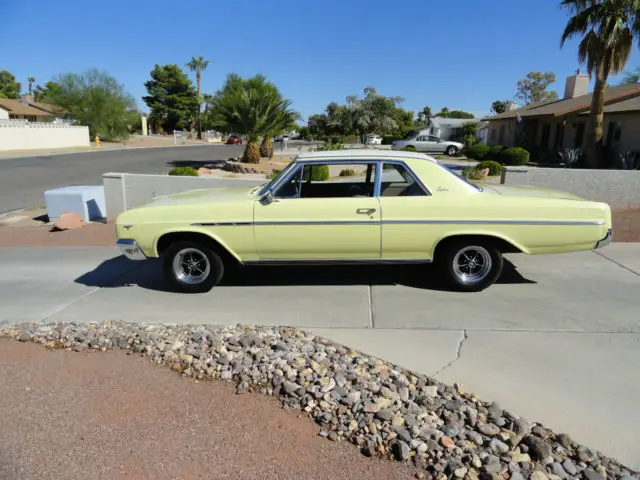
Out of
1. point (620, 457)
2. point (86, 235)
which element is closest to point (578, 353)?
point (620, 457)

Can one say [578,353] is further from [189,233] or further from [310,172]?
[189,233]

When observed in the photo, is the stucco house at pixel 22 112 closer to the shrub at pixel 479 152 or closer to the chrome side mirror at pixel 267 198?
the shrub at pixel 479 152

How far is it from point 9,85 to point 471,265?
105082mm

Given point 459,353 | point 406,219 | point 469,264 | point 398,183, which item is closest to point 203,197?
point 398,183

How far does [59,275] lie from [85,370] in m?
3.26

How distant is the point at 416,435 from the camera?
312 cm

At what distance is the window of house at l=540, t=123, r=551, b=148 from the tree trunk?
8083 mm

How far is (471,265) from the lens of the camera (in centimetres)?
578

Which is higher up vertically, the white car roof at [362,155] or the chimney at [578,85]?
the chimney at [578,85]

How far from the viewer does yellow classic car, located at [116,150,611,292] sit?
552 cm

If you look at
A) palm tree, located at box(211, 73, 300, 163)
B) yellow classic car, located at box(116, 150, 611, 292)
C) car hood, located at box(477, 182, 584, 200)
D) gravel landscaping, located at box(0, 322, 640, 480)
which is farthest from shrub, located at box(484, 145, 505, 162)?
gravel landscaping, located at box(0, 322, 640, 480)

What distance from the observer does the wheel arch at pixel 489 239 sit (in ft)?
18.2

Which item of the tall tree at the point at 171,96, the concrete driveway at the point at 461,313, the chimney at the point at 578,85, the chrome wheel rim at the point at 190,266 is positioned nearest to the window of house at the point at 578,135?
the chimney at the point at 578,85

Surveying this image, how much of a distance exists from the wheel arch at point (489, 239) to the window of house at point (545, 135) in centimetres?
2573
